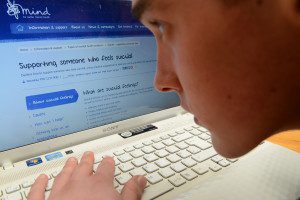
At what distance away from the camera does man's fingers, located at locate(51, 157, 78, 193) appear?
0.59 m

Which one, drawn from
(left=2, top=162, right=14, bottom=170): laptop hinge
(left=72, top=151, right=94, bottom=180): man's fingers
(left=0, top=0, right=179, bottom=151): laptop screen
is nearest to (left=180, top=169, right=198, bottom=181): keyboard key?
(left=72, top=151, right=94, bottom=180): man's fingers

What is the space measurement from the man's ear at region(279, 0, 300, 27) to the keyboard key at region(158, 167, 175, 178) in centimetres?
42

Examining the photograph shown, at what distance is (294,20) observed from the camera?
345 mm

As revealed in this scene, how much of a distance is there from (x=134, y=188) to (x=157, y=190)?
0.18ft

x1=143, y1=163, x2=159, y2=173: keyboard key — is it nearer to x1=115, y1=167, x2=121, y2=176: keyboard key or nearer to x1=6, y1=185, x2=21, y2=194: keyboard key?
x1=115, y1=167, x2=121, y2=176: keyboard key

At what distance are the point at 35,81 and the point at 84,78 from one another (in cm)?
13

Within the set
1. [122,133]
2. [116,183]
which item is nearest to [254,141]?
[116,183]

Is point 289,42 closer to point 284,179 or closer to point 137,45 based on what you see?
point 284,179

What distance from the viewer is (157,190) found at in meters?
0.58

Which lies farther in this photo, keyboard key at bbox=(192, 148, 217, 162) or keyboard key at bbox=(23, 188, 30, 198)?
keyboard key at bbox=(192, 148, 217, 162)

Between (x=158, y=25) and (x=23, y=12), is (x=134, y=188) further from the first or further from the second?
(x=23, y=12)

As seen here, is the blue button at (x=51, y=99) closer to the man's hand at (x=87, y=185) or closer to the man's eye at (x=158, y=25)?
the man's hand at (x=87, y=185)

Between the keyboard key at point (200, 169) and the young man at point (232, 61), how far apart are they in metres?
0.16

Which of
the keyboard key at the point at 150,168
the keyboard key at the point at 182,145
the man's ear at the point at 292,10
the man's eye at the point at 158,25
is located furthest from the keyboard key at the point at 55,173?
the man's ear at the point at 292,10
